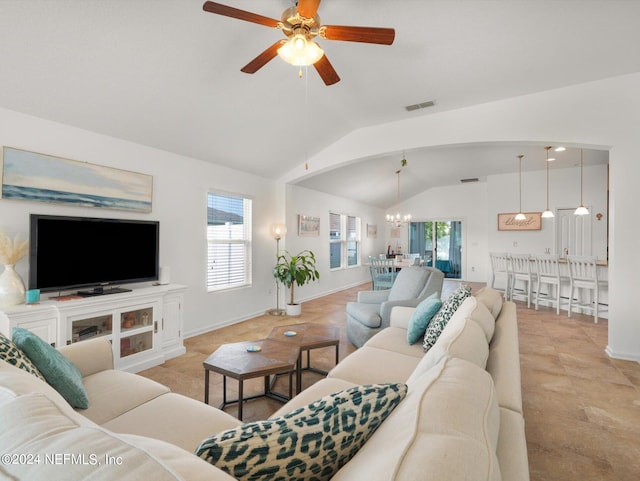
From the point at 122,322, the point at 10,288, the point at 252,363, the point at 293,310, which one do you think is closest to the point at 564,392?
the point at 252,363

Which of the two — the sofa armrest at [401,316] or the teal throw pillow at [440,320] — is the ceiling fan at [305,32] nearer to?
the teal throw pillow at [440,320]

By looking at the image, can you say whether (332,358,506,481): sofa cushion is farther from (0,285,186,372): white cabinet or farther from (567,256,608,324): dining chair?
(567,256,608,324): dining chair

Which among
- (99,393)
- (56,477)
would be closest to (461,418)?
(56,477)

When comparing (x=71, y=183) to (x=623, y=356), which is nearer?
(x=71, y=183)

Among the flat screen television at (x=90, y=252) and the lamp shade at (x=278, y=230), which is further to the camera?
the lamp shade at (x=278, y=230)

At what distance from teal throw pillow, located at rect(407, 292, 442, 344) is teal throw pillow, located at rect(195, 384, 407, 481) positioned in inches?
67.0

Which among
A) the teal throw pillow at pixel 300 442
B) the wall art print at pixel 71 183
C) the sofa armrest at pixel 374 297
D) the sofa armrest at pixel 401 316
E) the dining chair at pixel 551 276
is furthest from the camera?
the dining chair at pixel 551 276

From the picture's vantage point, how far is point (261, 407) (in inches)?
96.4

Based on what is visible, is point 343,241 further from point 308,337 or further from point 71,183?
point 71,183

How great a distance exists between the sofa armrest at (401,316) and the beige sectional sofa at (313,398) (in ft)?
3.96

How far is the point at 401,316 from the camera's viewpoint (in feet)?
9.80

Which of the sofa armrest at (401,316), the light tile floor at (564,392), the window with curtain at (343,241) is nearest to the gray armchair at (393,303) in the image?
the sofa armrest at (401,316)

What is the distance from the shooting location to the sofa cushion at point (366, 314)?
333cm

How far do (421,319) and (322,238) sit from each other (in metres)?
4.99
